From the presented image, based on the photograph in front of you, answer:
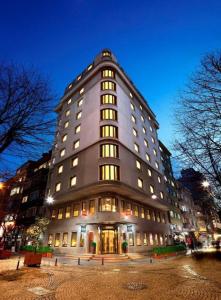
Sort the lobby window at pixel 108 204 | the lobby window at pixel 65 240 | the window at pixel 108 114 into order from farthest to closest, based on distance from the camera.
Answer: the window at pixel 108 114
the lobby window at pixel 65 240
the lobby window at pixel 108 204

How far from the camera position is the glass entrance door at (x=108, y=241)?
2418cm

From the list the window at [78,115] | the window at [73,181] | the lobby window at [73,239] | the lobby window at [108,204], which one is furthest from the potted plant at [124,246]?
the window at [78,115]

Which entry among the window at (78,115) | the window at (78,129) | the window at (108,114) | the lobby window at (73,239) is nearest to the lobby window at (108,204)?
the lobby window at (73,239)

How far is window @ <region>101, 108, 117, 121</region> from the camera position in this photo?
30997 millimetres

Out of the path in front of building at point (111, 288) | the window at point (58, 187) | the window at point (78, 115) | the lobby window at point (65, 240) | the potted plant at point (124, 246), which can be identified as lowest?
the path in front of building at point (111, 288)

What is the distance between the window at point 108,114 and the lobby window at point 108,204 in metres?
12.6

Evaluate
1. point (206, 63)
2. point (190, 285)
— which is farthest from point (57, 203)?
point (206, 63)

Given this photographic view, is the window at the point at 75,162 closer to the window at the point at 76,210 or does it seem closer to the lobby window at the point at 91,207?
the window at the point at 76,210

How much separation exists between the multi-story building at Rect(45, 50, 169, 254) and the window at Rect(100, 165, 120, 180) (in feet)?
0.45

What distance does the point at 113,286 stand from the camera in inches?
373

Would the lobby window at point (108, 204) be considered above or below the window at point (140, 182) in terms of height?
below

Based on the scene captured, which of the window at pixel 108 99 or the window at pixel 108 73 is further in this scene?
the window at pixel 108 73

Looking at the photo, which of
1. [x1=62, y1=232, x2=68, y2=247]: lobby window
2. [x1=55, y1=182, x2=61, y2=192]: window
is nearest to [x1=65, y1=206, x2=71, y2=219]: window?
[x1=62, y1=232, x2=68, y2=247]: lobby window

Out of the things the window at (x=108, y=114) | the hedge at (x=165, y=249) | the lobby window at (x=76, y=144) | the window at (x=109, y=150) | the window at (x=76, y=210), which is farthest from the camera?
the lobby window at (x=76, y=144)
